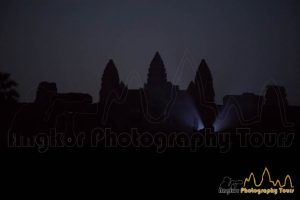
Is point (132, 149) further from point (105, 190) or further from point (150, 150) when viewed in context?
point (105, 190)

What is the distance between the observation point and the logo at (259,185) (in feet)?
61.9

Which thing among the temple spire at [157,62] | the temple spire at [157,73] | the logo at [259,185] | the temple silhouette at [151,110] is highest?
the temple spire at [157,62]

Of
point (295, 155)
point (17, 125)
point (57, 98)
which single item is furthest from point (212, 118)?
point (295, 155)

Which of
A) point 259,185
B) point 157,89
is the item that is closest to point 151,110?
point 157,89

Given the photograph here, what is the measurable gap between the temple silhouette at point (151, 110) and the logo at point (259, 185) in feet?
91.1

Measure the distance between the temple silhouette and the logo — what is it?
27755 mm

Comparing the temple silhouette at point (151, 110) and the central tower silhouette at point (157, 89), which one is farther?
the central tower silhouette at point (157, 89)

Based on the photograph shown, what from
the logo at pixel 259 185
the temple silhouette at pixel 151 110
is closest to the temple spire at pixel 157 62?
the temple silhouette at pixel 151 110

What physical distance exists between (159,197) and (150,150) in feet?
10.2

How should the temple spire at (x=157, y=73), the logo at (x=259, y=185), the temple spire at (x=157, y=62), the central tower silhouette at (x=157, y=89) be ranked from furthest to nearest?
the temple spire at (x=157, y=62) → the temple spire at (x=157, y=73) → the central tower silhouette at (x=157, y=89) → the logo at (x=259, y=185)

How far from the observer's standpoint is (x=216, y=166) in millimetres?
19719

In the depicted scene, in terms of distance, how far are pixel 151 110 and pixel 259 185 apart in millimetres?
54783

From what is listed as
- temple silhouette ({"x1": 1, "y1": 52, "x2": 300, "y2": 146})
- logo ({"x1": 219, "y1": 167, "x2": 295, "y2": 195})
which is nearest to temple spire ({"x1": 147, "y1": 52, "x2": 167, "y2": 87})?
temple silhouette ({"x1": 1, "y1": 52, "x2": 300, "y2": 146})

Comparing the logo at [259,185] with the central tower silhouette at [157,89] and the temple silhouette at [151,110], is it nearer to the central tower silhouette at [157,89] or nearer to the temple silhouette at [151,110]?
the temple silhouette at [151,110]
